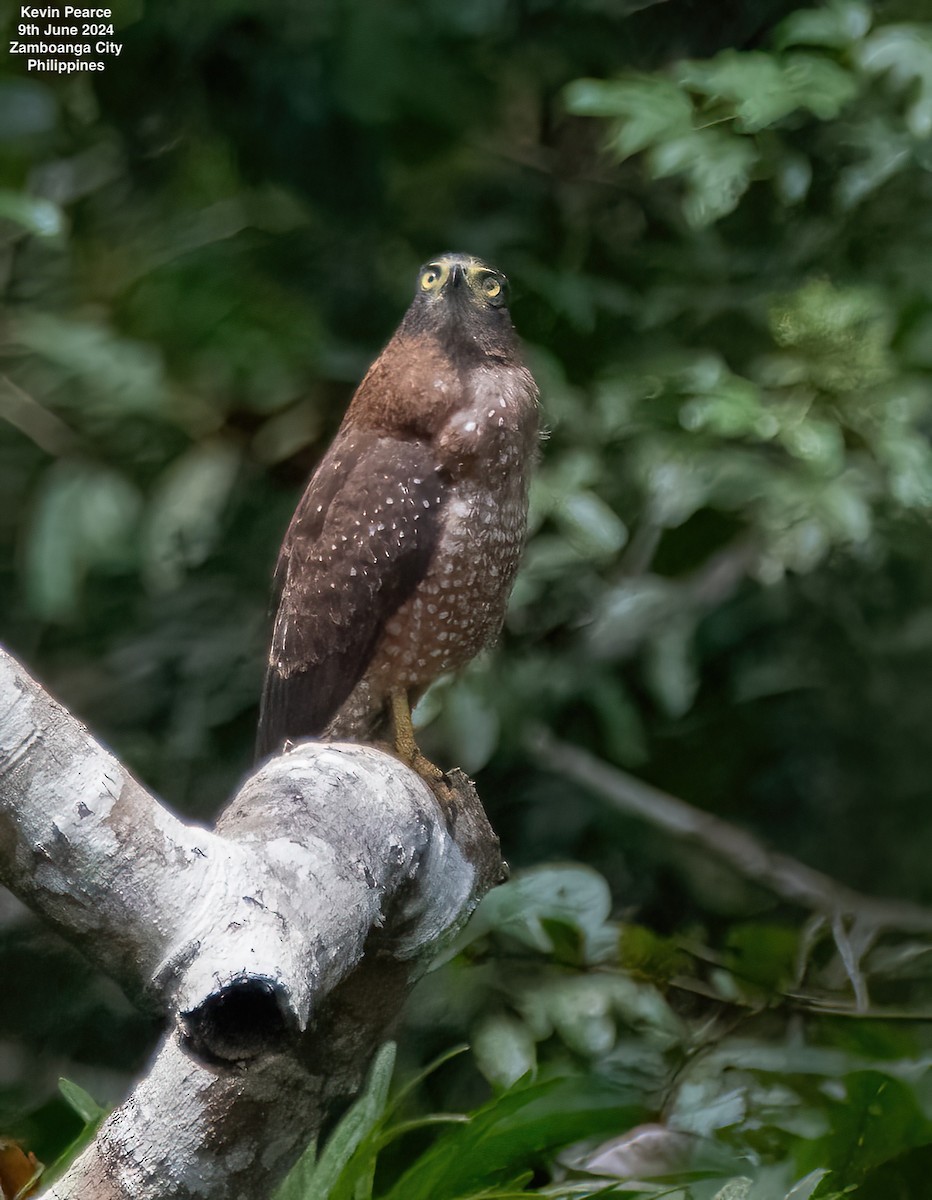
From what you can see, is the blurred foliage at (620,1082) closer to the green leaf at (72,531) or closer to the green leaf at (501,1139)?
the green leaf at (501,1139)

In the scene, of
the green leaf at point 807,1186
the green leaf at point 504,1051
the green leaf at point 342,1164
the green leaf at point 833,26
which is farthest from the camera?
the green leaf at point 833,26

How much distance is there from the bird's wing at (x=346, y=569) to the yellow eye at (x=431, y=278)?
0.27 metres

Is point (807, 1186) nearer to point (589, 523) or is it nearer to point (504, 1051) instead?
point (504, 1051)

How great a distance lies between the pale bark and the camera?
1.34 m

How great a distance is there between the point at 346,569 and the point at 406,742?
0.32 meters

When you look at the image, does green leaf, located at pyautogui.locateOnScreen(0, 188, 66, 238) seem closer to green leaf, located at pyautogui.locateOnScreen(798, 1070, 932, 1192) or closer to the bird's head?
the bird's head

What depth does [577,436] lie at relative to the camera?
2814mm

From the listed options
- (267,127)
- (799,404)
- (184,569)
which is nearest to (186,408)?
(184,569)

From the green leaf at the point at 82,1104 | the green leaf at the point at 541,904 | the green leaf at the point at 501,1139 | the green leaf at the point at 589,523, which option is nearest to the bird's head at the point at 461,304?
the green leaf at the point at 589,523

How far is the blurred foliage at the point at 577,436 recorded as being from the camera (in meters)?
2.55

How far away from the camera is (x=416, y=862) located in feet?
6.31

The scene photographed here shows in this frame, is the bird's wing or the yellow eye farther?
the yellow eye

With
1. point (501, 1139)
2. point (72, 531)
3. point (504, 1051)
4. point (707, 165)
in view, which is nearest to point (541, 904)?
point (504, 1051)

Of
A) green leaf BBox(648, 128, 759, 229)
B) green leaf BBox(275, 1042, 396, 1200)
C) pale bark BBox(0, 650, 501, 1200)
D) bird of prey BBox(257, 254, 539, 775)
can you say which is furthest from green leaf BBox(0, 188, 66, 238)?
green leaf BBox(275, 1042, 396, 1200)
